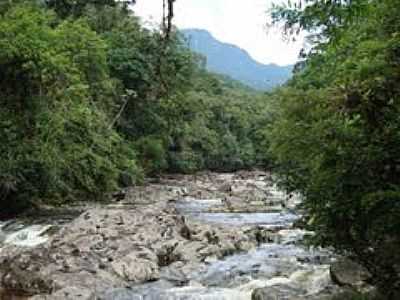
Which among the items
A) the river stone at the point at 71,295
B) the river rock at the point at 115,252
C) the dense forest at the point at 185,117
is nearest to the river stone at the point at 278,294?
the dense forest at the point at 185,117

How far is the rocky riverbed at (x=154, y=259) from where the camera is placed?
33.9ft

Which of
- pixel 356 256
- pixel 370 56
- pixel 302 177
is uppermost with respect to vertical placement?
pixel 370 56

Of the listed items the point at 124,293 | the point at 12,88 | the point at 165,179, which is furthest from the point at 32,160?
the point at 165,179

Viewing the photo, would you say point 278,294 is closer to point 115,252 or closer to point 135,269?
point 135,269

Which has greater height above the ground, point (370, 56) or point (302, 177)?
point (370, 56)

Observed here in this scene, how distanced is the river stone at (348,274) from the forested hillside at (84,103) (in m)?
4.18

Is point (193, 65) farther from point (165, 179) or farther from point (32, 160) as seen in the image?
point (32, 160)

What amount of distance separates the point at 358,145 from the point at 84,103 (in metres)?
16.8

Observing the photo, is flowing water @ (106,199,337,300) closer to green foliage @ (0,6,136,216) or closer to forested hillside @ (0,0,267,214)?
forested hillside @ (0,0,267,214)

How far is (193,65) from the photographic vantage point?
40156 mm

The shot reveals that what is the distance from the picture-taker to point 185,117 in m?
45.2

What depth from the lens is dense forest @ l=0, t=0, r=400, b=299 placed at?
208 inches

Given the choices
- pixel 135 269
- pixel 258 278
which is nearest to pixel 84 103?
pixel 135 269

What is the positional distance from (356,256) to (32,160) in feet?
45.4
